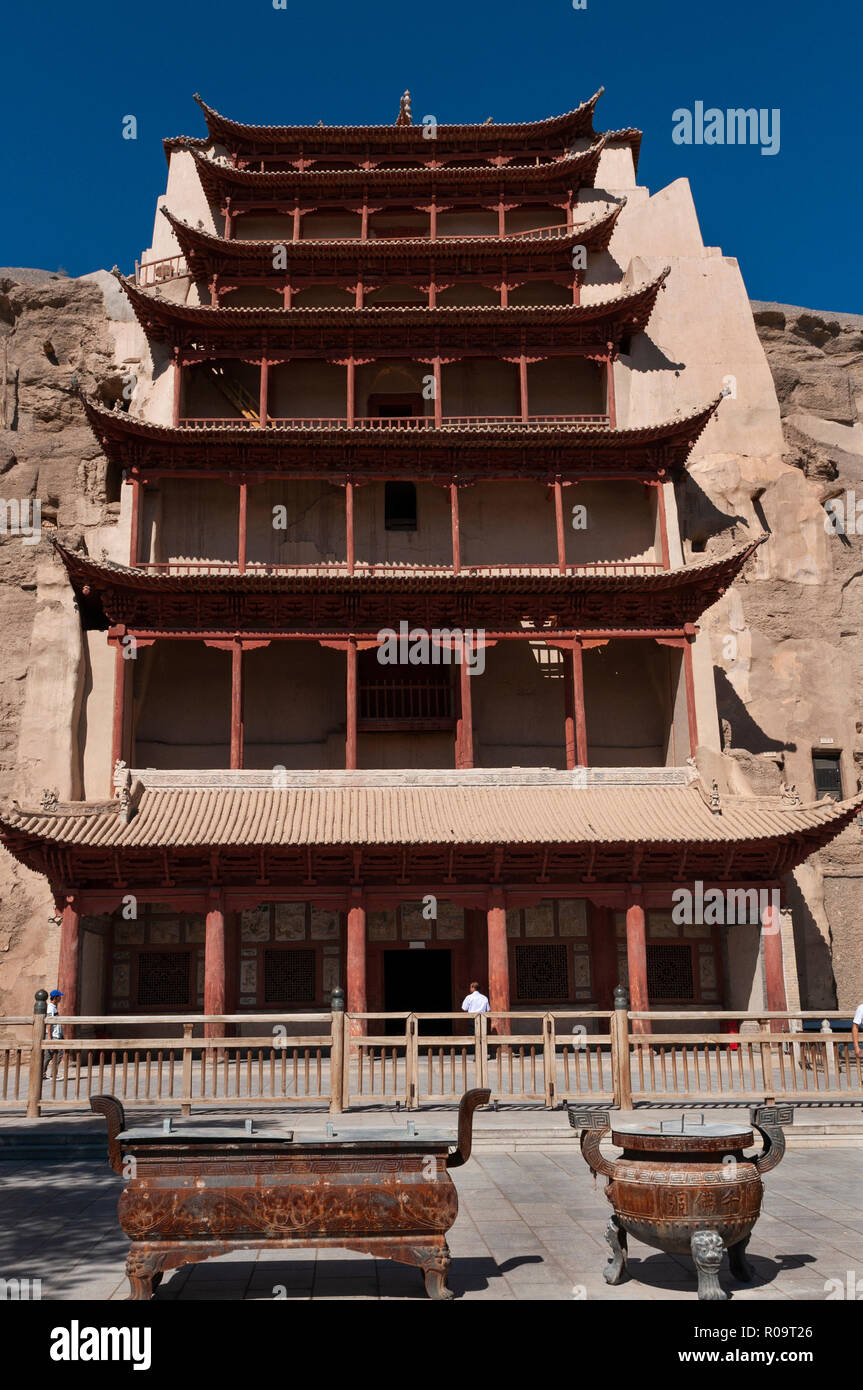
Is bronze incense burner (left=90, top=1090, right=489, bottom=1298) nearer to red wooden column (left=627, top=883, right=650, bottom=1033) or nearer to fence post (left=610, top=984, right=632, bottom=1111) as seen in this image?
fence post (left=610, top=984, right=632, bottom=1111)

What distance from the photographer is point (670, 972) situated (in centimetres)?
2280

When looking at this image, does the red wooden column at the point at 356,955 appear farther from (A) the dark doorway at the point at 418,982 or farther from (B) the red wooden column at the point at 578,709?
(B) the red wooden column at the point at 578,709

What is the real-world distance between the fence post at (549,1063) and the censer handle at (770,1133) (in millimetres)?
6015

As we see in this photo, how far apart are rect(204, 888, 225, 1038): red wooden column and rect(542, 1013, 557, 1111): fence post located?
26.9 feet

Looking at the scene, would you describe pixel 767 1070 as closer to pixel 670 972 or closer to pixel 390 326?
pixel 670 972

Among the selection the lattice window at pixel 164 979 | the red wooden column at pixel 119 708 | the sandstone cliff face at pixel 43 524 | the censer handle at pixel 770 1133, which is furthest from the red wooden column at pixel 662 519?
the censer handle at pixel 770 1133

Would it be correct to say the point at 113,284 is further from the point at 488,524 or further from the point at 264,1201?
the point at 264,1201

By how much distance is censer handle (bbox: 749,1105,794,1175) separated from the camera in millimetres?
6606

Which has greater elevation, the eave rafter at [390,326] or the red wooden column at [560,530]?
the eave rafter at [390,326]

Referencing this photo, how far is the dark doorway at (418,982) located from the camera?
75.0 ft

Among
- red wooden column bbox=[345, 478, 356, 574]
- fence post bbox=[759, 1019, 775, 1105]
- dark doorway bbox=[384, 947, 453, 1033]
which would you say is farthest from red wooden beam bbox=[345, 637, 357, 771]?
fence post bbox=[759, 1019, 775, 1105]

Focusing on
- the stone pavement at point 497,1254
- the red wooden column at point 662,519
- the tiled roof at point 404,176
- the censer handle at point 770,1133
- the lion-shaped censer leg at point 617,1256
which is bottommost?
the stone pavement at point 497,1254

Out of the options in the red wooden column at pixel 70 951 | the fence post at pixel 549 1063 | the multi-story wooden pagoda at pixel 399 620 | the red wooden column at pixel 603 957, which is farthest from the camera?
the red wooden column at pixel 603 957
